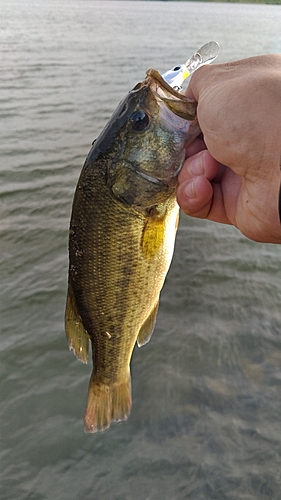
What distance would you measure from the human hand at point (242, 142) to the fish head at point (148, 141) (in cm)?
10

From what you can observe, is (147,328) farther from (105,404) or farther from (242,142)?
(242,142)

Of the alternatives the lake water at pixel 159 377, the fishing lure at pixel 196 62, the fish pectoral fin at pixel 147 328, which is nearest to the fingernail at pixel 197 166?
the fish pectoral fin at pixel 147 328

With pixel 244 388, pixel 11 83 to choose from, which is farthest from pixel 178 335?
pixel 11 83

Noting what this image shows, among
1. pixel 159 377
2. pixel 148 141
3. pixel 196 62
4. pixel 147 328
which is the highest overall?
pixel 196 62

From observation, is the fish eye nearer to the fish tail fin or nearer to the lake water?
the fish tail fin

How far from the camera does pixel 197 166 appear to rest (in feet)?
6.61

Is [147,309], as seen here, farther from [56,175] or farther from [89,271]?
[56,175]

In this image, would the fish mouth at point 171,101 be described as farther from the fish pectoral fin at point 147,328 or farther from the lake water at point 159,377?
the lake water at point 159,377

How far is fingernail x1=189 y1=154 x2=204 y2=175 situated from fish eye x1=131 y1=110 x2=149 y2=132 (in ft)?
1.01

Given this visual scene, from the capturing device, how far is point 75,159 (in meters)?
8.72

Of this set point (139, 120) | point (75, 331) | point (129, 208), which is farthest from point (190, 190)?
point (75, 331)

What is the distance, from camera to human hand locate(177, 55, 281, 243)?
1.64 m

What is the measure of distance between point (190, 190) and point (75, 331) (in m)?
1.07

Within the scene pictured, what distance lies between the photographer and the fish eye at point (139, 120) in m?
2.04
